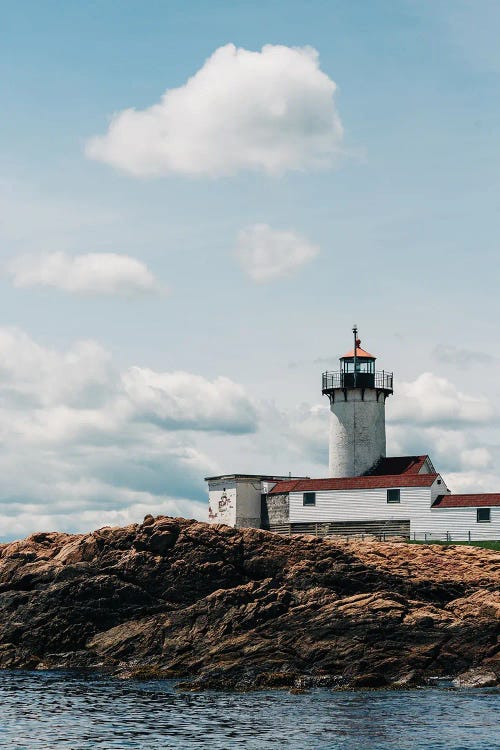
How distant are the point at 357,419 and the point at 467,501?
1260 cm

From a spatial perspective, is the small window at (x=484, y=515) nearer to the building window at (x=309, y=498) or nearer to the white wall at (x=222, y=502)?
the building window at (x=309, y=498)

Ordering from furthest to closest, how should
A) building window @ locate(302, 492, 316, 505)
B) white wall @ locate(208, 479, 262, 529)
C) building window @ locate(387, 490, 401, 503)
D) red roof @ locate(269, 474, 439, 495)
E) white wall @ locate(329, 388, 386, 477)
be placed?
1. white wall @ locate(329, 388, 386, 477)
2. white wall @ locate(208, 479, 262, 529)
3. building window @ locate(302, 492, 316, 505)
4. building window @ locate(387, 490, 401, 503)
5. red roof @ locate(269, 474, 439, 495)

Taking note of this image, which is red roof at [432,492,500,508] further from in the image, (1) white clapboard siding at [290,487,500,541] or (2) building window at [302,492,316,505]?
(2) building window at [302,492,316,505]

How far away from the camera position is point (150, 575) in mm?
44750

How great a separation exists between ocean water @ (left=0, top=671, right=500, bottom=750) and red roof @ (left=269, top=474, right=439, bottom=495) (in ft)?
117

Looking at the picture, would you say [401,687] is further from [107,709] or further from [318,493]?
[318,493]

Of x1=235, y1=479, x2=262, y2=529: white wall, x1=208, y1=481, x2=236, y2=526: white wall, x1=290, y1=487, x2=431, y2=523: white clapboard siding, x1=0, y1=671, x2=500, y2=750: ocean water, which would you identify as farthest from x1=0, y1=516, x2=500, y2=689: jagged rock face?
x1=208, y1=481, x2=236, y2=526: white wall

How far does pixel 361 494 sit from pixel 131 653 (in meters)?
32.7

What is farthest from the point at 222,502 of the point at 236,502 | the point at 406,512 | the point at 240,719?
the point at 240,719

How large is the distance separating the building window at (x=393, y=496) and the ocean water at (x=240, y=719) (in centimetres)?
3550

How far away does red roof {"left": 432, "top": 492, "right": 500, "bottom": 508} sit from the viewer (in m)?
67.4

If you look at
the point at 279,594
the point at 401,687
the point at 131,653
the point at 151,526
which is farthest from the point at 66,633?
the point at 401,687

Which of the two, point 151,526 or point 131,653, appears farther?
point 151,526

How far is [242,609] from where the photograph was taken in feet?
135
